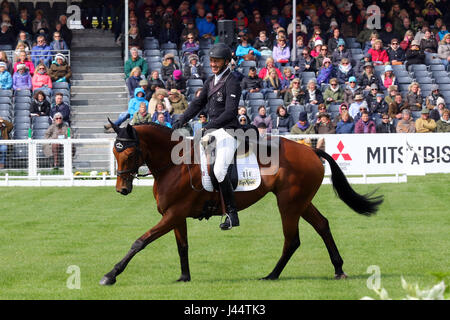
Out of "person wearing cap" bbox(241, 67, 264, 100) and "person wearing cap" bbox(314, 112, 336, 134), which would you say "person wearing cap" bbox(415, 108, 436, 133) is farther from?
"person wearing cap" bbox(241, 67, 264, 100)

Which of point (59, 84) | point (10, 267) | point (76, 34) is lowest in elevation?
point (10, 267)

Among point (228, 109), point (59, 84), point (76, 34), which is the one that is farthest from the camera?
point (76, 34)

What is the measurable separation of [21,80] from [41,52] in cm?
181

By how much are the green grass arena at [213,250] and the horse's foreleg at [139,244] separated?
5.5 inches

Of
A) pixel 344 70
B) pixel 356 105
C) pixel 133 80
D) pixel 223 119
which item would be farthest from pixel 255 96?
pixel 223 119

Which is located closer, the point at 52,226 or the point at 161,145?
the point at 161,145

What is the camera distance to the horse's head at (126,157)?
33.7 ft

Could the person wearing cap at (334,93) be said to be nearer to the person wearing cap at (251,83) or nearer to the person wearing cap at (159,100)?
the person wearing cap at (251,83)

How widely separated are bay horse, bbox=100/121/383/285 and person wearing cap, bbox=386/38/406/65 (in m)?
18.2

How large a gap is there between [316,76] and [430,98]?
332cm

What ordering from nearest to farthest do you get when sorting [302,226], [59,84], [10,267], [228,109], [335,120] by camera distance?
[228,109] < [10,267] < [302,226] < [335,120] < [59,84]

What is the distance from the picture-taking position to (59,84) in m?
26.7

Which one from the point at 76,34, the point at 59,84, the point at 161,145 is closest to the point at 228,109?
the point at 161,145

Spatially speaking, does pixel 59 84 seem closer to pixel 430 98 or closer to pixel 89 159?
pixel 89 159
